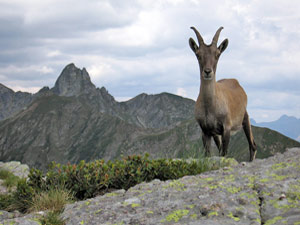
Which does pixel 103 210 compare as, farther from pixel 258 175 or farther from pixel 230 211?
pixel 258 175

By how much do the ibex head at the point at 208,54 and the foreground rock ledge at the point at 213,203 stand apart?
3622mm

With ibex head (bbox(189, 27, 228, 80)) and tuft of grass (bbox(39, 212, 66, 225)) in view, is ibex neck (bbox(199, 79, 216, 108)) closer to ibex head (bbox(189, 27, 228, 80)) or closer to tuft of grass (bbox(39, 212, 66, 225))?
ibex head (bbox(189, 27, 228, 80))

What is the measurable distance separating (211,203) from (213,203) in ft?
0.11

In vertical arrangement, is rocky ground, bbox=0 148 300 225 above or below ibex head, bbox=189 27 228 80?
below

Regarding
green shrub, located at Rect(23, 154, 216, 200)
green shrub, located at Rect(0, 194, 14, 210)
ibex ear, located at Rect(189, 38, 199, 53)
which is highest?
ibex ear, located at Rect(189, 38, 199, 53)

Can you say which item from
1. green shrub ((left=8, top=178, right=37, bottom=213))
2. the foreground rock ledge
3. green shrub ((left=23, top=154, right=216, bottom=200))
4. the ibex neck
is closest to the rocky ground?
the foreground rock ledge

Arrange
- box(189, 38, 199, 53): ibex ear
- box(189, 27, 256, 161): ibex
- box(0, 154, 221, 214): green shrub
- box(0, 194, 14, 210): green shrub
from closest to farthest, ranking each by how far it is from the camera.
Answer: box(0, 154, 221, 214): green shrub → box(0, 194, 14, 210): green shrub → box(189, 27, 256, 161): ibex → box(189, 38, 199, 53): ibex ear

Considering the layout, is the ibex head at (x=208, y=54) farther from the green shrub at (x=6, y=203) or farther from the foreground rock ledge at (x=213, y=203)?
the green shrub at (x=6, y=203)

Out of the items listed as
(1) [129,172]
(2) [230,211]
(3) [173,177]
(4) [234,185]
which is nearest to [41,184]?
(1) [129,172]

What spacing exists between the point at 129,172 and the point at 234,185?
3333 millimetres

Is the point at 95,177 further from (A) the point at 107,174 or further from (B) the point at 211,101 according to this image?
(B) the point at 211,101

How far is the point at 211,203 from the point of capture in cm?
391

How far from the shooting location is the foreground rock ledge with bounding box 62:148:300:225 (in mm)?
3602

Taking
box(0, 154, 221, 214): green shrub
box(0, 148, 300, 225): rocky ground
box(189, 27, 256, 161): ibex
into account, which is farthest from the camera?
box(189, 27, 256, 161): ibex
